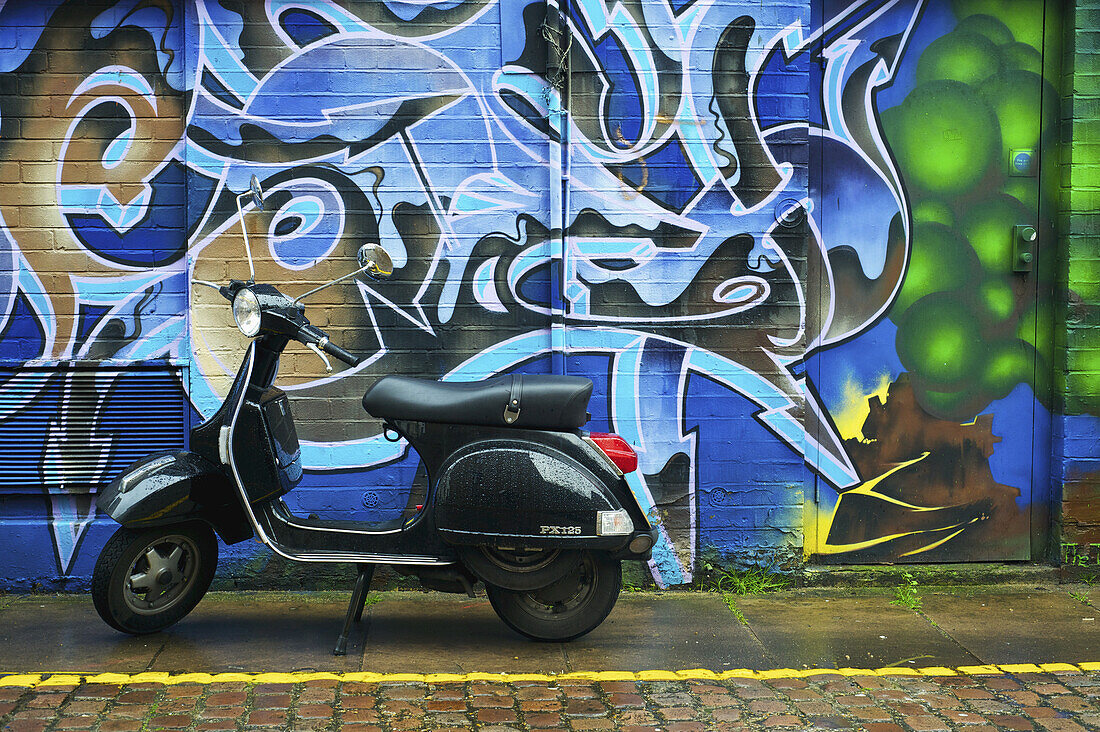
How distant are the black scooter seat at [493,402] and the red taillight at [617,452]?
5.4 inches

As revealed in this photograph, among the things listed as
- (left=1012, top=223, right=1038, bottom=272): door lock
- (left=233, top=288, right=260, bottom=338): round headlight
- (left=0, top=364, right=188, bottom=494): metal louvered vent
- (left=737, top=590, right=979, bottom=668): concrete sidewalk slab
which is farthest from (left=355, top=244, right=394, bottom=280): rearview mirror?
(left=1012, top=223, right=1038, bottom=272): door lock

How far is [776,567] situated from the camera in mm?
5758

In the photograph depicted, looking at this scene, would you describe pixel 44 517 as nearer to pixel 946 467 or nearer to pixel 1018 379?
pixel 946 467

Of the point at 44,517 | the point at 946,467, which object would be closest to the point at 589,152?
the point at 946,467

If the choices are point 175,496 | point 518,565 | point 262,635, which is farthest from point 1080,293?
point 175,496

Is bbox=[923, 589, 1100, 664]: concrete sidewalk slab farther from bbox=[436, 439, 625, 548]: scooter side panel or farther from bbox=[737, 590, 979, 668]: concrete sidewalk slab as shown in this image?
bbox=[436, 439, 625, 548]: scooter side panel

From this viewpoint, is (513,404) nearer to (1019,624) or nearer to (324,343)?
(324,343)

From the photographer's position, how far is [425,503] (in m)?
4.69

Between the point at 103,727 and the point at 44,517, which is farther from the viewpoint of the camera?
the point at 44,517

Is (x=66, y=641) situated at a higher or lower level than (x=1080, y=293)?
lower

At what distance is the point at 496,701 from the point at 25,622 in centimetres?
253

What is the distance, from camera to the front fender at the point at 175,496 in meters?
4.52

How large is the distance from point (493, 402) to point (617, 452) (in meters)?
0.61

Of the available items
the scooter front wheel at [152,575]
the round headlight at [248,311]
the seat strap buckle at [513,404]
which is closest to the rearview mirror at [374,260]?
the round headlight at [248,311]
